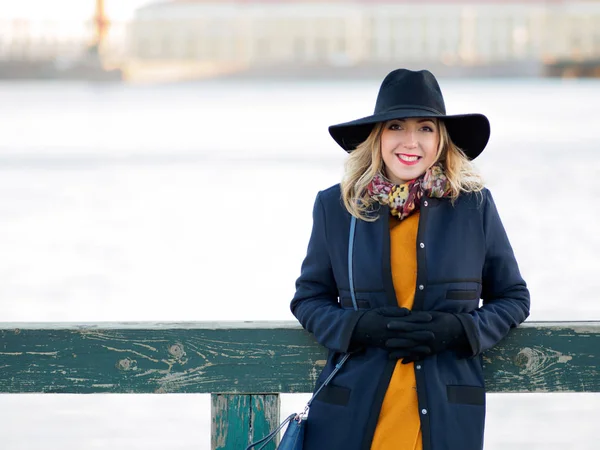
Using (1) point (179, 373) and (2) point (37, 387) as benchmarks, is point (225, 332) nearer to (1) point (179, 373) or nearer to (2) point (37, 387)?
(1) point (179, 373)

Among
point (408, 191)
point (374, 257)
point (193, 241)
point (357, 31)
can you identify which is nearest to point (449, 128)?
point (408, 191)

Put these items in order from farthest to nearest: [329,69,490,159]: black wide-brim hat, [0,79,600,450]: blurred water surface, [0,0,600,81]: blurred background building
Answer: [0,0,600,81]: blurred background building
[0,79,600,450]: blurred water surface
[329,69,490,159]: black wide-brim hat

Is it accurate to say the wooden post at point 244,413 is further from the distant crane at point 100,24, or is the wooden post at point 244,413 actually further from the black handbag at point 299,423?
the distant crane at point 100,24

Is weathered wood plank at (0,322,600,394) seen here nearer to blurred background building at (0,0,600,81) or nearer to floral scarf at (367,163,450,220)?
floral scarf at (367,163,450,220)

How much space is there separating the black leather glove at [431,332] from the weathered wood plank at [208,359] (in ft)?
0.61

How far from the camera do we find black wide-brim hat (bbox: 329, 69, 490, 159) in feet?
5.96

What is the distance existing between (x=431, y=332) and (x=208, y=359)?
1.34ft

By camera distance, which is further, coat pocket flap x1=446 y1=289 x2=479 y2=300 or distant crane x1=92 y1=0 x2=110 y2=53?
distant crane x1=92 y1=0 x2=110 y2=53

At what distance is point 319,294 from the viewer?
6.15 ft

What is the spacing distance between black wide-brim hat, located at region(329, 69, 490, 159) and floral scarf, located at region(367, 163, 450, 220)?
10cm

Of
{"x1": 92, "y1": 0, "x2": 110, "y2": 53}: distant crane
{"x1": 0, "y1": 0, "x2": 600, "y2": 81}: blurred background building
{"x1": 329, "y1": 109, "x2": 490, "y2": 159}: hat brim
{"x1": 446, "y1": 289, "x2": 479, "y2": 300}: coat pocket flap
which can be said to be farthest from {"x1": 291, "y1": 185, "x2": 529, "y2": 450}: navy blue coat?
{"x1": 0, "y1": 0, "x2": 600, "y2": 81}: blurred background building

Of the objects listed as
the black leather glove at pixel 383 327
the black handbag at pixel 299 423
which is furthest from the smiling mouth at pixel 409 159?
the black leather glove at pixel 383 327

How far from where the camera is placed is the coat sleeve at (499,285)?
1.80m

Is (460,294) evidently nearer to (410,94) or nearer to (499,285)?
(499,285)
